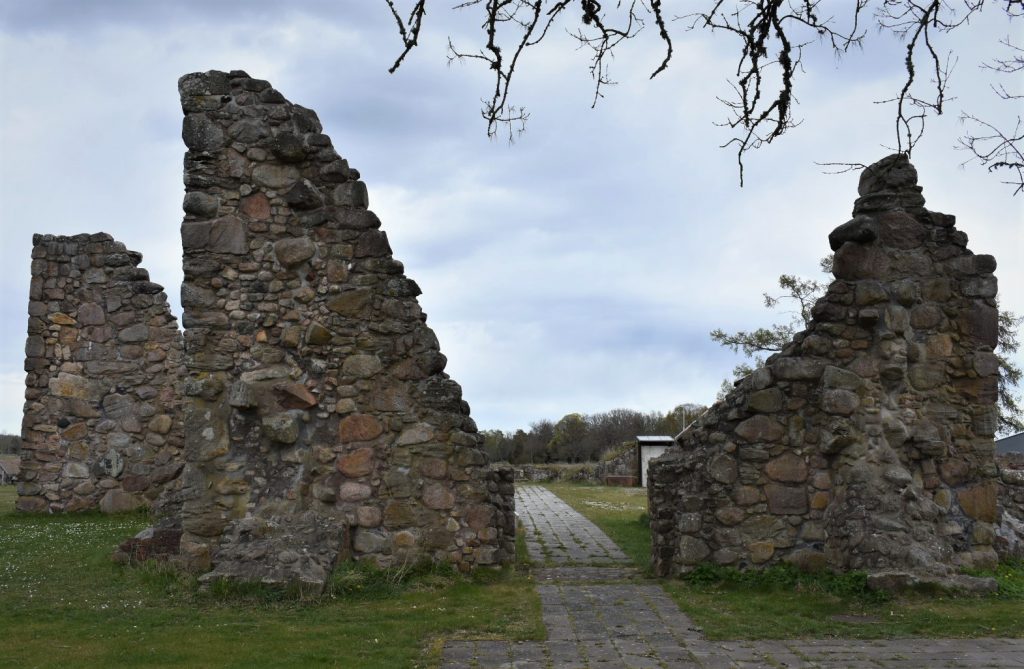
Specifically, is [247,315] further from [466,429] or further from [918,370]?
[918,370]

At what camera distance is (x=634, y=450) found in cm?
2881

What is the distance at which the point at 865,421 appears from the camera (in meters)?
9.24

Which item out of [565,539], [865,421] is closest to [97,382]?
[565,539]

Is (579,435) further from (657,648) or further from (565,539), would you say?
(657,648)

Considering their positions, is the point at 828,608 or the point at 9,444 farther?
the point at 9,444

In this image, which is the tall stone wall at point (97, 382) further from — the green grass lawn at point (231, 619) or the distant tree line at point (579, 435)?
the distant tree line at point (579, 435)

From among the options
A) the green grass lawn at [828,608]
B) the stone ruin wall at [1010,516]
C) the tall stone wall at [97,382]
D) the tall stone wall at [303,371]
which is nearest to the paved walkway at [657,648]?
the green grass lawn at [828,608]

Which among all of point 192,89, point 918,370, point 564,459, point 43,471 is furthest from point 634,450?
point 192,89

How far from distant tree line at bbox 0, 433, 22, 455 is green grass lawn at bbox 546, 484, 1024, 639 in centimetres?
4485

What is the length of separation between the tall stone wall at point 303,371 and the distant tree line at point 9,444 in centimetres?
4208

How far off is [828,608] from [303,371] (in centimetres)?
533

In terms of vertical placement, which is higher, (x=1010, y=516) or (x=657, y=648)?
(x=1010, y=516)

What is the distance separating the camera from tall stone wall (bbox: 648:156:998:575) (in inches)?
361

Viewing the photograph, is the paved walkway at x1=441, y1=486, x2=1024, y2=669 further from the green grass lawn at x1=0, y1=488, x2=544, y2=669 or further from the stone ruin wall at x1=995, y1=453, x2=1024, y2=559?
the stone ruin wall at x1=995, y1=453, x2=1024, y2=559
